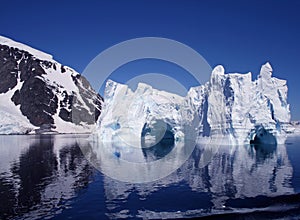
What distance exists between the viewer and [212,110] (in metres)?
61.2

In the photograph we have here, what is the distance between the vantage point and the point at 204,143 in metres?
65.7

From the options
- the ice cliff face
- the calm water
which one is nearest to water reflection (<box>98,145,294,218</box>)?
the calm water

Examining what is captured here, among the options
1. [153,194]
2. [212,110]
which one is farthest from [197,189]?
[212,110]

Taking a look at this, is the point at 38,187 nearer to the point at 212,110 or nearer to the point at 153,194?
the point at 153,194

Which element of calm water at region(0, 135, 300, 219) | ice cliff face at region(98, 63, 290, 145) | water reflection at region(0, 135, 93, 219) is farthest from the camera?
ice cliff face at region(98, 63, 290, 145)

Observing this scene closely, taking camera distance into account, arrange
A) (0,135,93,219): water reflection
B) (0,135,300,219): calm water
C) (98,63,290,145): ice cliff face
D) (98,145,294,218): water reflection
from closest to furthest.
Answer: (0,135,300,219): calm water < (0,135,93,219): water reflection < (98,145,294,218): water reflection < (98,63,290,145): ice cliff face

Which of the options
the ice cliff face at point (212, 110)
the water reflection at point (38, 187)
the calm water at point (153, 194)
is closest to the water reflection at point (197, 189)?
the calm water at point (153, 194)

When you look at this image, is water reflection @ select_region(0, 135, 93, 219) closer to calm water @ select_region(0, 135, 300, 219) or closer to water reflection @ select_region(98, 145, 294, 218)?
calm water @ select_region(0, 135, 300, 219)

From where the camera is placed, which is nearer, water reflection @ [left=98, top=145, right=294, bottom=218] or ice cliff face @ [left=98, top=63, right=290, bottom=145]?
water reflection @ [left=98, top=145, right=294, bottom=218]

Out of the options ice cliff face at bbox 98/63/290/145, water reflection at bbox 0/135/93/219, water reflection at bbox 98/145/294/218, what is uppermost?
ice cliff face at bbox 98/63/290/145

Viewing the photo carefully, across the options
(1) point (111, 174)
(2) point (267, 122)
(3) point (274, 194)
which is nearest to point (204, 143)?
(2) point (267, 122)

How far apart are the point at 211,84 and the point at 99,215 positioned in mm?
50088

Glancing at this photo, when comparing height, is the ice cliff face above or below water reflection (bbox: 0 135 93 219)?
above

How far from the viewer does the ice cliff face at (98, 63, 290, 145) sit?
2265 inches
